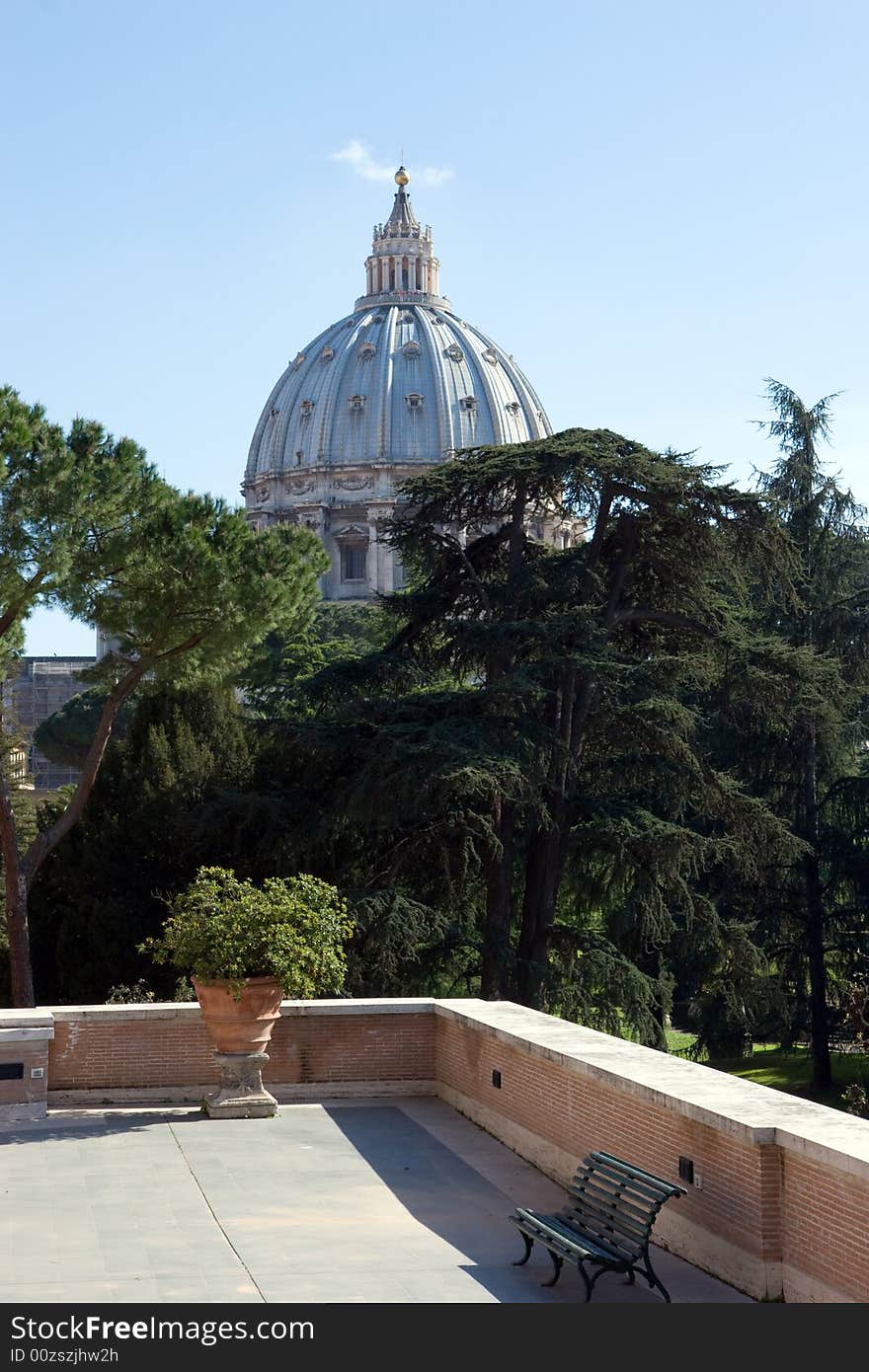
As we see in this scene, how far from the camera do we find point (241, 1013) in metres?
11.4

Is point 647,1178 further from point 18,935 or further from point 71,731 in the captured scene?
point 71,731

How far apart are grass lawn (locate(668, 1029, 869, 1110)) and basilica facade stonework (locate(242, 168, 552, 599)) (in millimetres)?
83455

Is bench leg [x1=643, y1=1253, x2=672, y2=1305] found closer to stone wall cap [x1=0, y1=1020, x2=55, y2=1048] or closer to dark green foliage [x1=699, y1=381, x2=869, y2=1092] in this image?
stone wall cap [x1=0, y1=1020, x2=55, y2=1048]

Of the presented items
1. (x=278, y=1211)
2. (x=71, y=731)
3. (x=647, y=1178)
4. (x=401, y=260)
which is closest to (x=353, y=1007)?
(x=278, y=1211)

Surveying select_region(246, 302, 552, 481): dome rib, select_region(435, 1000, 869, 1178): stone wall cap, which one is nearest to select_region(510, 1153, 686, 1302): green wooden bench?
select_region(435, 1000, 869, 1178): stone wall cap

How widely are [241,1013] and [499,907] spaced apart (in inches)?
398

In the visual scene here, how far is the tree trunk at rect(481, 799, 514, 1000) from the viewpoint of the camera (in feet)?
66.7

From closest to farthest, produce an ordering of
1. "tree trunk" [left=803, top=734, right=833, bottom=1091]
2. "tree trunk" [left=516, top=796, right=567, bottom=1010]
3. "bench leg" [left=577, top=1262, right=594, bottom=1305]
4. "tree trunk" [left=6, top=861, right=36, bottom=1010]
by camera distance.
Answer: "bench leg" [left=577, top=1262, right=594, bottom=1305] → "tree trunk" [left=6, top=861, right=36, bottom=1010] → "tree trunk" [left=516, top=796, right=567, bottom=1010] → "tree trunk" [left=803, top=734, right=833, bottom=1091]

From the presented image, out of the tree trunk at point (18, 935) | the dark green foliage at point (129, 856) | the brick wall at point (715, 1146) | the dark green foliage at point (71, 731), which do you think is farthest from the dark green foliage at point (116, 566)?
the dark green foliage at point (71, 731)

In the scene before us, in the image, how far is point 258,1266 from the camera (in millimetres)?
7570

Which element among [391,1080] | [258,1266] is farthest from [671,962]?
[258,1266]

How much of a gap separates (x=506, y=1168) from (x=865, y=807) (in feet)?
63.3

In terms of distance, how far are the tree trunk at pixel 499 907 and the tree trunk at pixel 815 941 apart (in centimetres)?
638

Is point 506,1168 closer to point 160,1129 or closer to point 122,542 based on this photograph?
point 160,1129
